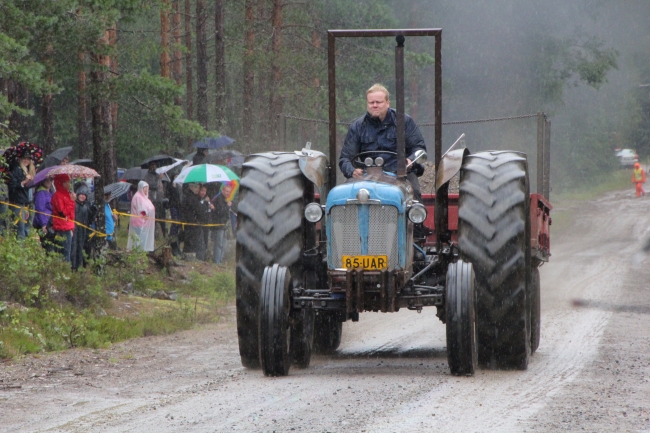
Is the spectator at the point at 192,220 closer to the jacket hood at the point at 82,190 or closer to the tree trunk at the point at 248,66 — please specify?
the jacket hood at the point at 82,190

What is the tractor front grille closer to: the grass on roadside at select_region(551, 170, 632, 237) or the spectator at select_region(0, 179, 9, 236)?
the spectator at select_region(0, 179, 9, 236)

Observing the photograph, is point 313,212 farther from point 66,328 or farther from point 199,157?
point 199,157

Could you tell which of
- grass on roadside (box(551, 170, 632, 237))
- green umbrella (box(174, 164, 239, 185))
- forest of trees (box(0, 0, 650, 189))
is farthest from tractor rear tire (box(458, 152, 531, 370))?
grass on roadside (box(551, 170, 632, 237))

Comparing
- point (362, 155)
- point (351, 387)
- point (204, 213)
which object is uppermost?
point (362, 155)

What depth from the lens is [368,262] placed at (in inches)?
297

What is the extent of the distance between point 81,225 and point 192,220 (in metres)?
5.28

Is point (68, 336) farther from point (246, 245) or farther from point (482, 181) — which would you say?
point (482, 181)

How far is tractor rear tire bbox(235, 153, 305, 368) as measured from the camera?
812 cm

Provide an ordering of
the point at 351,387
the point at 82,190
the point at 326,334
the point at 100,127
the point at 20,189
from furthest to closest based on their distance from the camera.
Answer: the point at 82,190 → the point at 100,127 → the point at 20,189 → the point at 326,334 → the point at 351,387

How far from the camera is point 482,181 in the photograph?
833 centimetres

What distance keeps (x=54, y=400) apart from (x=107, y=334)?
431 cm

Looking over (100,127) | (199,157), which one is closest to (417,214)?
(100,127)

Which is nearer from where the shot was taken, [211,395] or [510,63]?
[211,395]

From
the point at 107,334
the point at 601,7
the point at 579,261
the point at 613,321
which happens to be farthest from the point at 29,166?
the point at 601,7
